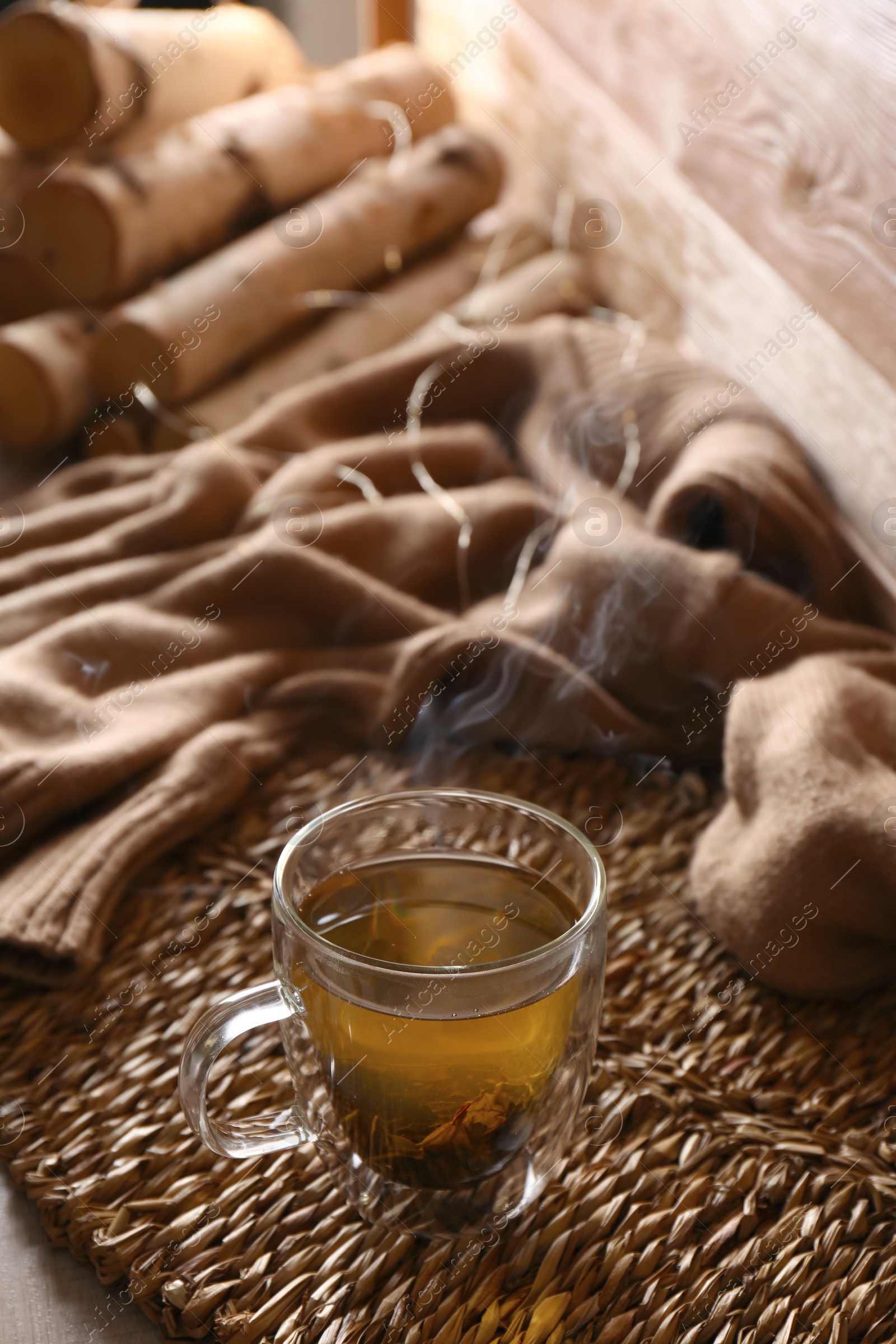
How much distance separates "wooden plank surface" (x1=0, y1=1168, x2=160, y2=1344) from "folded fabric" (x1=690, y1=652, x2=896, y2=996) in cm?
39

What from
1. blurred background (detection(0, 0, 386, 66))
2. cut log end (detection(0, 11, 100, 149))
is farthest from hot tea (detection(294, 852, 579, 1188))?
blurred background (detection(0, 0, 386, 66))

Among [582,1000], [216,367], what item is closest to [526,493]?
[216,367]

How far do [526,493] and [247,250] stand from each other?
2.15 feet

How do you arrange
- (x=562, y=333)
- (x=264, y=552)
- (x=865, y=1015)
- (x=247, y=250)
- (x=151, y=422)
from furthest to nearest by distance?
(x=247, y=250) < (x=151, y=422) < (x=562, y=333) < (x=264, y=552) < (x=865, y=1015)

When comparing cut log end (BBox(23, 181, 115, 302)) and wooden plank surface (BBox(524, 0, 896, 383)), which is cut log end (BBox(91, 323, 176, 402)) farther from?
wooden plank surface (BBox(524, 0, 896, 383))

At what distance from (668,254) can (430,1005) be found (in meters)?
1.13

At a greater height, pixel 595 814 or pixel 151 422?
pixel 595 814

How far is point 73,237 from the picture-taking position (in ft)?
4.69

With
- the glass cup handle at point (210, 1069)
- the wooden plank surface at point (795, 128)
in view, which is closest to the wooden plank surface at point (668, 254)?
the wooden plank surface at point (795, 128)

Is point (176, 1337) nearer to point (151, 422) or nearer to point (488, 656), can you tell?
point (488, 656)

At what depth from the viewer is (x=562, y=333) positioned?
1.23 meters

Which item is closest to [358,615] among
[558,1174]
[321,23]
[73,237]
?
[558,1174]

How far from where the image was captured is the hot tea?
1.62 ft

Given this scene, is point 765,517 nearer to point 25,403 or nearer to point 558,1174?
point 558,1174
